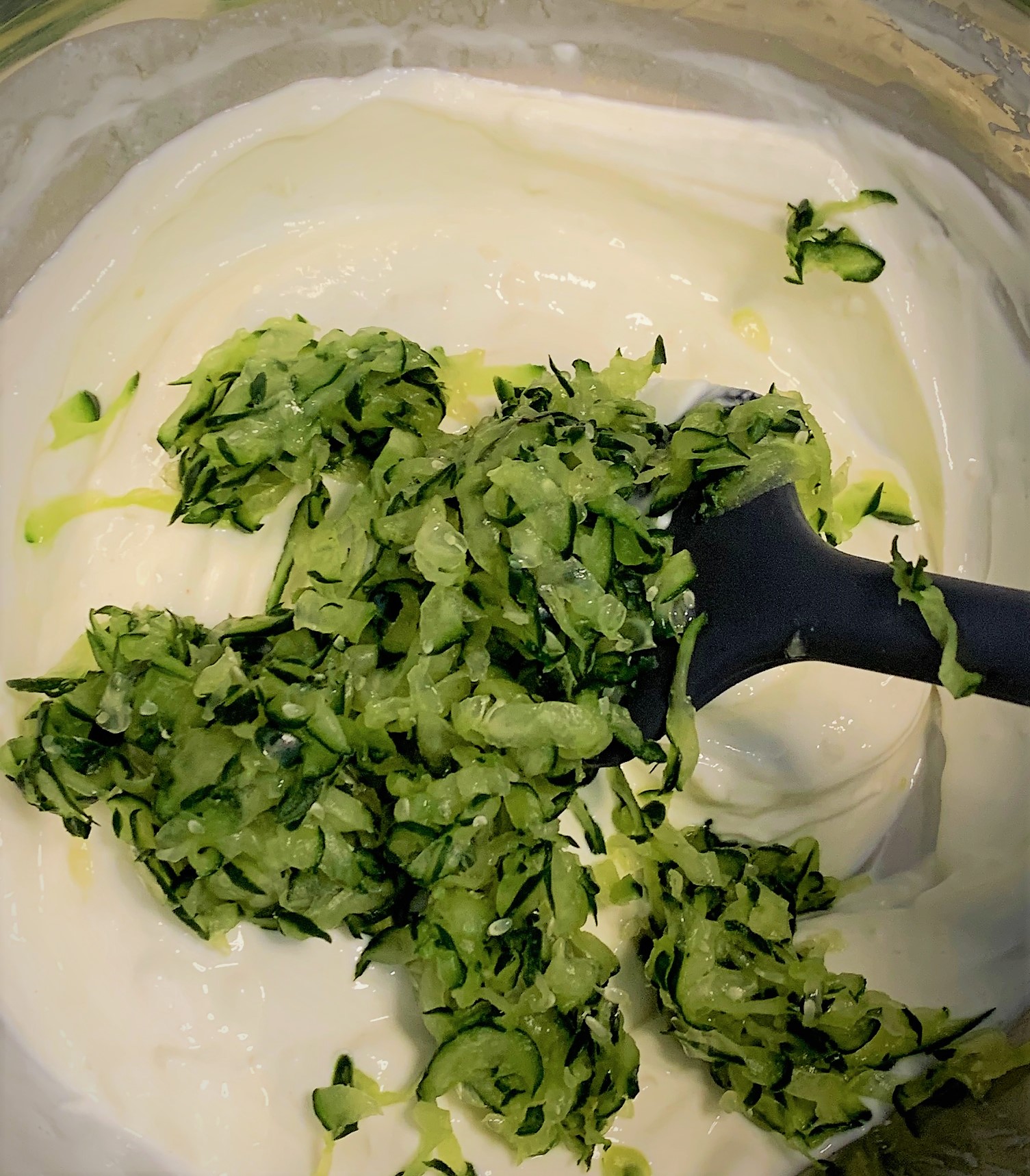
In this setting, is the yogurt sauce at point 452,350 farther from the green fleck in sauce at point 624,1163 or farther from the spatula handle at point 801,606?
the spatula handle at point 801,606

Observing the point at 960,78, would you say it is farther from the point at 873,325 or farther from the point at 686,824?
the point at 686,824

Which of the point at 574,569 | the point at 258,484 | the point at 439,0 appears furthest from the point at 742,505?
the point at 439,0

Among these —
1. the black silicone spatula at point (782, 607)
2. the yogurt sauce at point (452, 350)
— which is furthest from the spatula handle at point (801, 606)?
the yogurt sauce at point (452, 350)

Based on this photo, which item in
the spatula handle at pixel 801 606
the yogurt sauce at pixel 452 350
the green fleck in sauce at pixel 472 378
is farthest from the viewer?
the green fleck in sauce at pixel 472 378

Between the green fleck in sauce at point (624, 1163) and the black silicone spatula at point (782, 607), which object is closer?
the black silicone spatula at point (782, 607)

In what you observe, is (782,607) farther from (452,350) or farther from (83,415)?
(83,415)

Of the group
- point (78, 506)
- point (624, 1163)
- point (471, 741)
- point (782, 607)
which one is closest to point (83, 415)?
point (78, 506)
